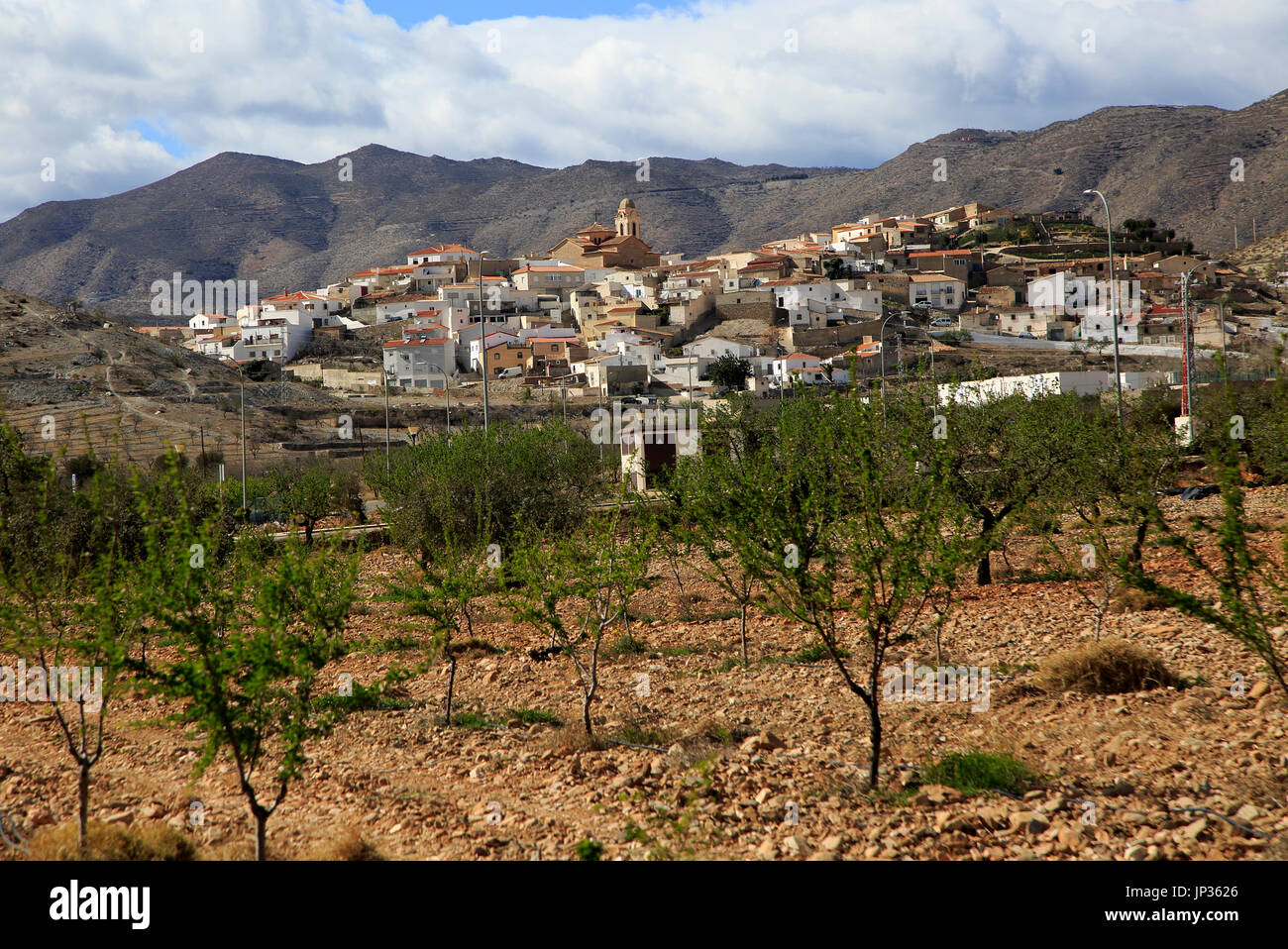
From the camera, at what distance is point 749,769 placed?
30.1 ft

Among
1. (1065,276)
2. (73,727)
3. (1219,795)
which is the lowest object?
(73,727)

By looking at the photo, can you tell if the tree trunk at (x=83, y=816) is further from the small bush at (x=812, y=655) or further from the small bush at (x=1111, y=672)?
the small bush at (x=1111, y=672)

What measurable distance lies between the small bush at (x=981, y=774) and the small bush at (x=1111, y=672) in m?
2.69

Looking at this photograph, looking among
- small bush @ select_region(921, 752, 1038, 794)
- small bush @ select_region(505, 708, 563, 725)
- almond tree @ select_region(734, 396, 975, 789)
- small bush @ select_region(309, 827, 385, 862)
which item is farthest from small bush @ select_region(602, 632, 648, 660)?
small bush @ select_region(309, 827, 385, 862)

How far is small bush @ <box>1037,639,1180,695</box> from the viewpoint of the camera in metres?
10.6

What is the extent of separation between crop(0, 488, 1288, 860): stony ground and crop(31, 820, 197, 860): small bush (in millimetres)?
333

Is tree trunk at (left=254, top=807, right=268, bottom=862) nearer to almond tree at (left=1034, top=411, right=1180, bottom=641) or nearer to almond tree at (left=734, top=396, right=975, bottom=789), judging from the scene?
almond tree at (left=734, top=396, right=975, bottom=789)

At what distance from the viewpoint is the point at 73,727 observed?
1232 centimetres

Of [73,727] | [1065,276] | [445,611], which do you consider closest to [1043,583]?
[445,611]

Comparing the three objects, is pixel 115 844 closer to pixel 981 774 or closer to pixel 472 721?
pixel 472 721

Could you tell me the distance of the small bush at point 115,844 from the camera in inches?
285

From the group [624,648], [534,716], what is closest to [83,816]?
[534,716]
